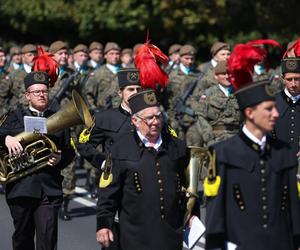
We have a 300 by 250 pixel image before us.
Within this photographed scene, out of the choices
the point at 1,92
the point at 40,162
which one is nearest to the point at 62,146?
the point at 40,162

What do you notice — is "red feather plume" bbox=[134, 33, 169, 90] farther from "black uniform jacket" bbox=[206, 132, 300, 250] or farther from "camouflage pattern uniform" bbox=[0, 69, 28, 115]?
"camouflage pattern uniform" bbox=[0, 69, 28, 115]

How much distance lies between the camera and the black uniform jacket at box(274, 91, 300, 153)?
32.0ft

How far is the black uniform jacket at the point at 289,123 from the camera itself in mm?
9758

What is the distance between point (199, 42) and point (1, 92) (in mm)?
10499

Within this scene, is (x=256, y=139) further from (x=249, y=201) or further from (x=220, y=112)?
(x=220, y=112)

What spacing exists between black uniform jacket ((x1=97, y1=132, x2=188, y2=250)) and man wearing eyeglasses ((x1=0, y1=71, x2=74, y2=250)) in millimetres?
1460

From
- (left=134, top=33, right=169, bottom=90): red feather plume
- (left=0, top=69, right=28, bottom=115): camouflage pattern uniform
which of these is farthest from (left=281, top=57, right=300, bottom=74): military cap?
(left=0, top=69, right=28, bottom=115): camouflage pattern uniform

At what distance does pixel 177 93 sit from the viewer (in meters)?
16.5

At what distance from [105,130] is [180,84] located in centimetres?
775

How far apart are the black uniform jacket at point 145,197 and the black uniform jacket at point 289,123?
2467 mm

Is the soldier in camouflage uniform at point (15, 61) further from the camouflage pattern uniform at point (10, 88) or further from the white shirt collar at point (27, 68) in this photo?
the camouflage pattern uniform at point (10, 88)

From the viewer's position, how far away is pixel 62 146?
9.03m

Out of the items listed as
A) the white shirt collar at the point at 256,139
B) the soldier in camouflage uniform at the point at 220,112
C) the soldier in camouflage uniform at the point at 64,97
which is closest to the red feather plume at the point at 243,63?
the white shirt collar at the point at 256,139

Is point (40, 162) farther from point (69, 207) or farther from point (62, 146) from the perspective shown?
point (69, 207)
